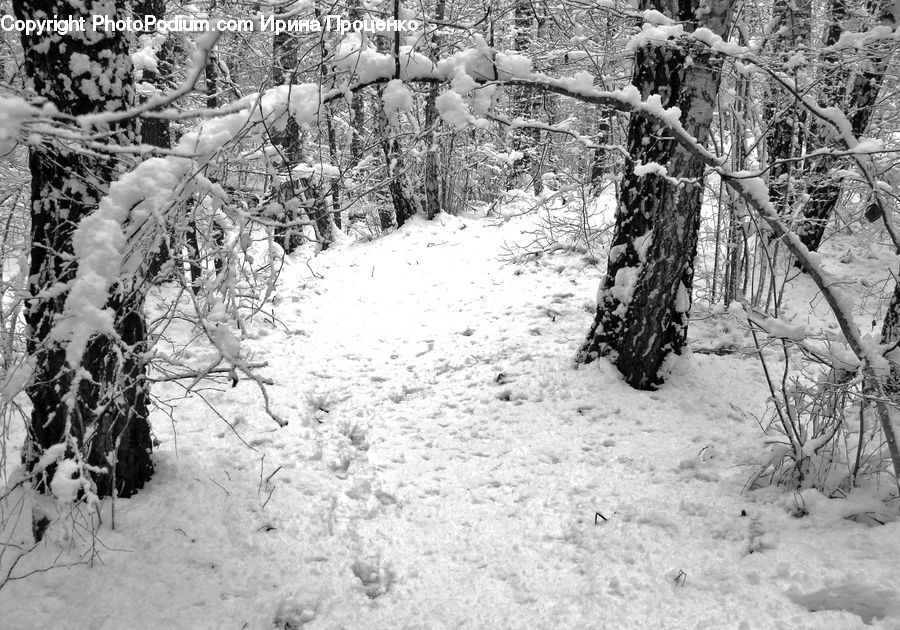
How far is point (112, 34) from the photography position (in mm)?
3010

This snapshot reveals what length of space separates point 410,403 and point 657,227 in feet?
9.17

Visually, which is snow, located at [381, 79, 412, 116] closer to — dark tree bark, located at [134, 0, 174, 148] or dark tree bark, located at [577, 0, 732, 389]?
dark tree bark, located at [577, 0, 732, 389]

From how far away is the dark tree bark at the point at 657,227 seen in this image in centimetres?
449

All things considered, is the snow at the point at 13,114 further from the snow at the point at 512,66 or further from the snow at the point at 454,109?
the snow at the point at 512,66

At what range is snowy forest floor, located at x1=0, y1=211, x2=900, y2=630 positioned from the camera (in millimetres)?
2779

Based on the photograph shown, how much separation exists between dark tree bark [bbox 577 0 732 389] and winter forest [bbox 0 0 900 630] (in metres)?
0.02

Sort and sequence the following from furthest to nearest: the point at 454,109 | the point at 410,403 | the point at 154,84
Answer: the point at 154,84
the point at 410,403
the point at 454,109

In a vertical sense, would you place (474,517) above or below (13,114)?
below

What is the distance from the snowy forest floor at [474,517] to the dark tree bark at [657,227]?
0.34 metres

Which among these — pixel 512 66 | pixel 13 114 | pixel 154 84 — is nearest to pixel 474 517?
pixel 512 66

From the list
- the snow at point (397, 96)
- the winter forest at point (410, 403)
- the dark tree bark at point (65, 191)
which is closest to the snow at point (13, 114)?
the winter forest at point (410, 403)

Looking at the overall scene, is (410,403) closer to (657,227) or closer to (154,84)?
(657,227)

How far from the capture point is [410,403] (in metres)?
5.46

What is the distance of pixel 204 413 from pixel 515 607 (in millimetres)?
3062
